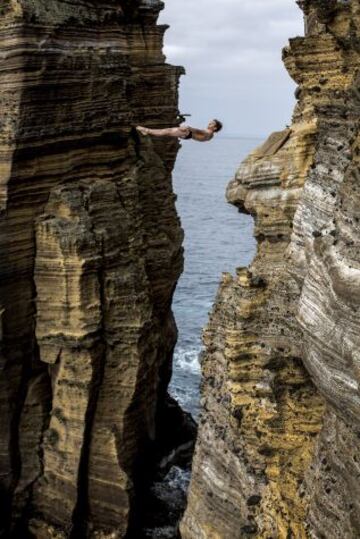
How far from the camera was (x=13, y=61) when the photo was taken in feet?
67.1

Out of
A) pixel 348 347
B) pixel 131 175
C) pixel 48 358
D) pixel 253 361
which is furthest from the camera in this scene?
pixel 131 175

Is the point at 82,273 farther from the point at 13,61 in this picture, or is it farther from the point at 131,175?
the point at 13,61

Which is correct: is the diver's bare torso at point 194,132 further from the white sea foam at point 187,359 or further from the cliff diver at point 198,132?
the white sea foam at point 187,359

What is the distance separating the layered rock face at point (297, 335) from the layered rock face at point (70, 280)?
15.5ft

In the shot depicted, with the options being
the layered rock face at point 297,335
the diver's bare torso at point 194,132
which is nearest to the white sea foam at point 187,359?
the diver's bare torso at point 194,132

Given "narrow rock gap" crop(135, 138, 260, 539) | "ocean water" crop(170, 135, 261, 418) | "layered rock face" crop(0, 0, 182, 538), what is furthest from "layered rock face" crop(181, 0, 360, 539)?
"ocean water" crop(170, 135, 261, 418)

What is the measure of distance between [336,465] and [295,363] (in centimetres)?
265

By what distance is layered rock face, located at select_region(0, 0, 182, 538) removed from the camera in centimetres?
2081

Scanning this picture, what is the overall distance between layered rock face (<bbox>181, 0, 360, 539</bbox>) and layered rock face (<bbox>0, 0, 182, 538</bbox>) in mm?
4713

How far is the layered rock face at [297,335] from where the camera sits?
11.8 metres

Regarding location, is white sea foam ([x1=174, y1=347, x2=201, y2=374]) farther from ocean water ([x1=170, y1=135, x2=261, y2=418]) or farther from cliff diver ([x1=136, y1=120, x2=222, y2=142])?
cliff diver ([x1=136, y1=120, x2=222, y2=142])

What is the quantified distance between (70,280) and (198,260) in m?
43.0

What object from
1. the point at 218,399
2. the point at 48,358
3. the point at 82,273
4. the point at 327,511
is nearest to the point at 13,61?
the point at 82,273

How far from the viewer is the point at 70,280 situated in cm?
2105
